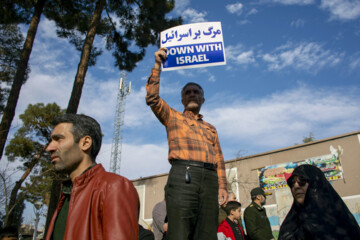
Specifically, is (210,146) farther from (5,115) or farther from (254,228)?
(5,115)

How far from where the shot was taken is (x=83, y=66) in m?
8.35

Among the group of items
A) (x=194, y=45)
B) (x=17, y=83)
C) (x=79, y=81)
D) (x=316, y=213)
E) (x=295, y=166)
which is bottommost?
(x=316, y=213)

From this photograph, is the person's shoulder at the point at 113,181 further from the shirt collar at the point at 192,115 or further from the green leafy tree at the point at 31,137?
the green leafy tree at the point at 31,137

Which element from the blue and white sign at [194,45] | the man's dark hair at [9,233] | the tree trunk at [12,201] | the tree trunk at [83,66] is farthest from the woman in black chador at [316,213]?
the tree trunk at [12,201]

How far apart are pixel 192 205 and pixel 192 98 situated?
1184 mm

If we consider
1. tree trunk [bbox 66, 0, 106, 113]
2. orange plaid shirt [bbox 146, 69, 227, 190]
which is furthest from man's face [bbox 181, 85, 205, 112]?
tree trunk [bbox 66, 0, 106, 113]

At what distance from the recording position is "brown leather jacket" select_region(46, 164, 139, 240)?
1.28 m

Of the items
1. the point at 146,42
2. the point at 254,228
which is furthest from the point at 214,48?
the point at 146,42

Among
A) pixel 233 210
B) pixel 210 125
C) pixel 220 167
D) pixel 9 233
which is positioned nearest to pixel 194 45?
pixel 210 125

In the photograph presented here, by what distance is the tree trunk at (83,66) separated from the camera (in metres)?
7.64

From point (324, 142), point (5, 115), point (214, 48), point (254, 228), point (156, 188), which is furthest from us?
point (156, 188)

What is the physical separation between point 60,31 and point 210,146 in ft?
33.4

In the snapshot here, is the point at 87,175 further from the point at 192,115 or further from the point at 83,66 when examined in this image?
the point at 83,66

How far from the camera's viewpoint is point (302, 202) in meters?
3.08
